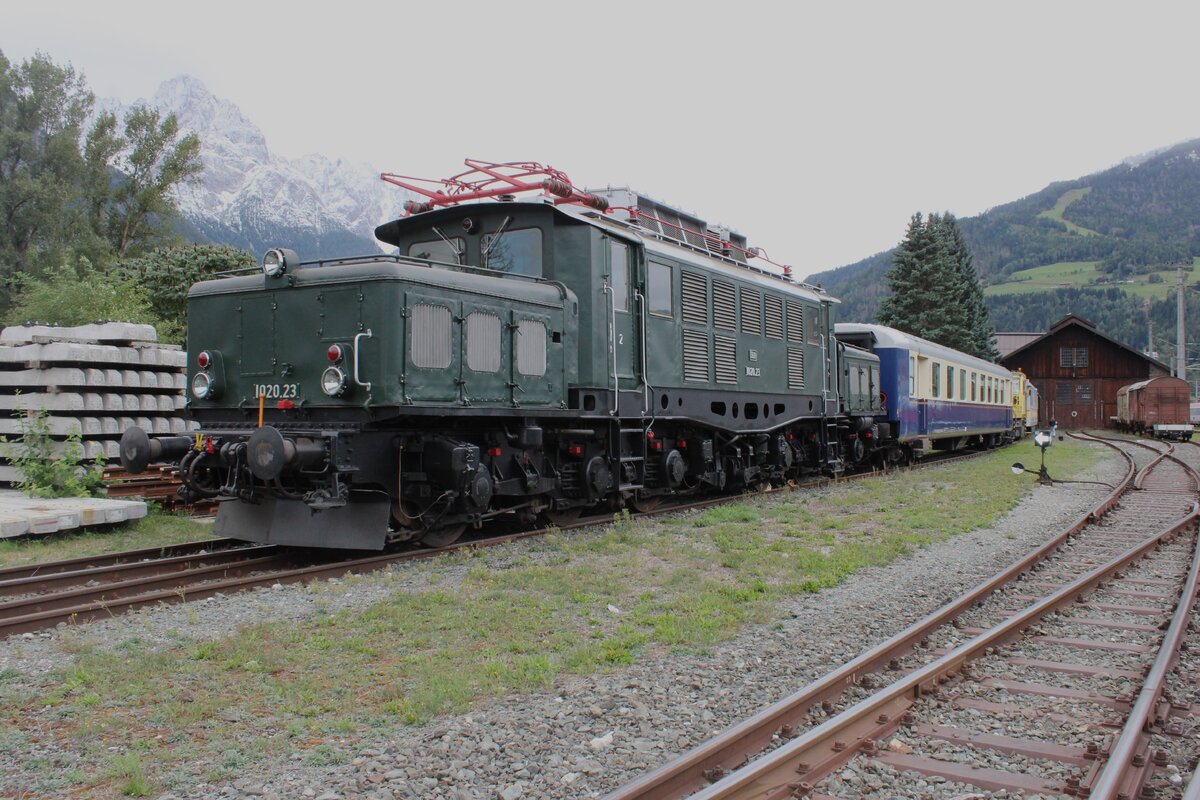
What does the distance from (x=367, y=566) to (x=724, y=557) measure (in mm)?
3438

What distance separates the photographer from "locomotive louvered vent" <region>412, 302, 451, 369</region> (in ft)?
26.9

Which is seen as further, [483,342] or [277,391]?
[483,342]

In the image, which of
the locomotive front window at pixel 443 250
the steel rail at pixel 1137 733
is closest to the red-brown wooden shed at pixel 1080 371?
the locomotive front window at pixel 443 250

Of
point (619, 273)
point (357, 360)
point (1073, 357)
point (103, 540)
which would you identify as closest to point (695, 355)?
point (619, 273)

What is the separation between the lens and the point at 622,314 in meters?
10.9

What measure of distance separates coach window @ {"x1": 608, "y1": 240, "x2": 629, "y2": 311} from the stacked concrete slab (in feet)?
19.3

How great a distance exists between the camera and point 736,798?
3.52 meters

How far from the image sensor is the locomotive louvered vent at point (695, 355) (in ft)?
39.5

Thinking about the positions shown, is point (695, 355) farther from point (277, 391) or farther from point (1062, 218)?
point (1062, 218)

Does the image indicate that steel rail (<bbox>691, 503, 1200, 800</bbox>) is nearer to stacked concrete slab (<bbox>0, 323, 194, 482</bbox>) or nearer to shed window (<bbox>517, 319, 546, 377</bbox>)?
shed window (<bbox>517, 319, 546, 377</bbox>)

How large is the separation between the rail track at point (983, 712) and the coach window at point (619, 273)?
5312 mm

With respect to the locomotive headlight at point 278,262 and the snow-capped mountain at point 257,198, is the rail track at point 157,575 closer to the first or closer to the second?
the locomotive headlight at point 278,262

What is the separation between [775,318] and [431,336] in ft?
25.5

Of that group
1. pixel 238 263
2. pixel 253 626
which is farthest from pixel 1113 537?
pixel 238 263
